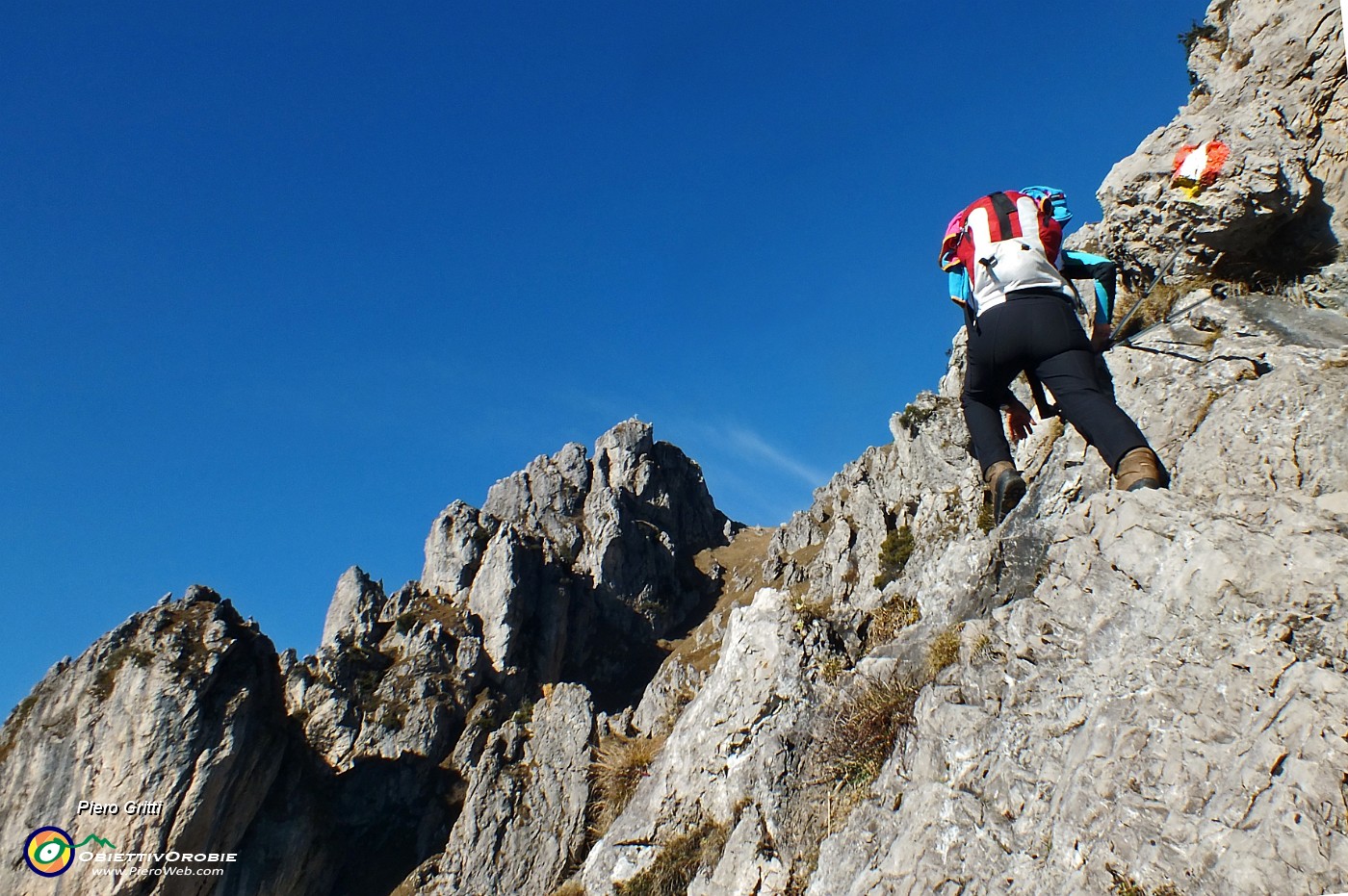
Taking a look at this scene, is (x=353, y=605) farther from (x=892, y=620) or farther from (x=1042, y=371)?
(x=1042, y=371)

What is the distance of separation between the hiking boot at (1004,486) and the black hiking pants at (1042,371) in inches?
4.8

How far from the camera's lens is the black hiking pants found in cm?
618

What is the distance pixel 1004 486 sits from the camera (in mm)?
6973

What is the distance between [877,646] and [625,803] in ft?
10.3

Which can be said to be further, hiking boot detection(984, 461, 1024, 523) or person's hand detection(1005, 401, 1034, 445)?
person's hand detection(1005, 401, 1034, 445)

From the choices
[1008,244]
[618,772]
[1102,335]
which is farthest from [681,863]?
[1008,244]

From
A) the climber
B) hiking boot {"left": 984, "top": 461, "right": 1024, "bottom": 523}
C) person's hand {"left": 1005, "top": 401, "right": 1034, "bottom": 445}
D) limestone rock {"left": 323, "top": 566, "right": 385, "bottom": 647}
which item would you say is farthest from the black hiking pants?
limestone rock {"left": 323, "top": 566, "right": 385, "bottom": 647}

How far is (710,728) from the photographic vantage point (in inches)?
317

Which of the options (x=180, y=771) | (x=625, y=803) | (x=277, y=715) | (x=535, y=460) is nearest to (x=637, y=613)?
(x=535, y=460)

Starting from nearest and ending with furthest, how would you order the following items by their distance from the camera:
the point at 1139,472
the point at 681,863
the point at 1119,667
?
the point at 1119,667 < the point at 1139,472 < the point at 681,863

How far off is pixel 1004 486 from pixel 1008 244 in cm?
213

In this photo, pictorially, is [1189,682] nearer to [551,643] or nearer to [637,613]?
[551,643]

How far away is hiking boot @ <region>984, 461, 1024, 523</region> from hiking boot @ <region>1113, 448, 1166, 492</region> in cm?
95

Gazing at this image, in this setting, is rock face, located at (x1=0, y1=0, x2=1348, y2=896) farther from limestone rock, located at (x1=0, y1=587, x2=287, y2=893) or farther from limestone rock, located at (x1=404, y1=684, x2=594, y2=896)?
limestone rock, located at (x1=0, y1=587, x2=287, y2=893)
